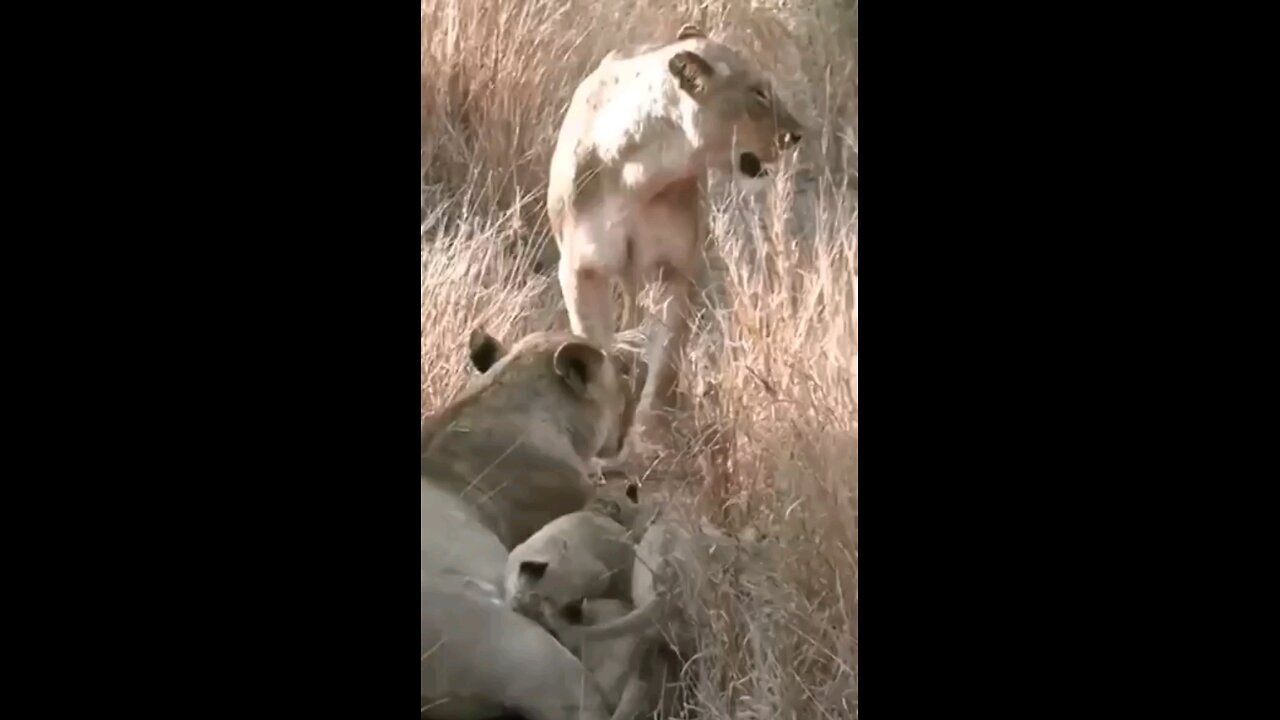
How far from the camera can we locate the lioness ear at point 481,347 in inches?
86.3

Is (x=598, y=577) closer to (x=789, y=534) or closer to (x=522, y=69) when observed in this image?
(x=789, y=534)

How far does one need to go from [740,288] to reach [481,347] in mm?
442

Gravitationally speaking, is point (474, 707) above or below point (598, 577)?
below

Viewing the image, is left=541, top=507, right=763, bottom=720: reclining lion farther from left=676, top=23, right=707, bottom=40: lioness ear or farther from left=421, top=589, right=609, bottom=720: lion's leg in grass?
left=676, top=23, right=707, bottom=40: lioness ear

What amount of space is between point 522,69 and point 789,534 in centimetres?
90

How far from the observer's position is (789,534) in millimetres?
2154

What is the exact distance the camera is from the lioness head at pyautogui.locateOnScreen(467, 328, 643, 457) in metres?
2.19

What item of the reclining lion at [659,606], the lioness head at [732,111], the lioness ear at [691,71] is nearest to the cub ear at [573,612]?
the reclining lion at [659,606]

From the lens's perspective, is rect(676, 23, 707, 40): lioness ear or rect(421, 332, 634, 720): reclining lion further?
rect(676, 23, 707, 40): lioness ear

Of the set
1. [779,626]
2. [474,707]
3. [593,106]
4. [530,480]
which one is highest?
[593,106]

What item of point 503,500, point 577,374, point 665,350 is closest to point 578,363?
point 577,374

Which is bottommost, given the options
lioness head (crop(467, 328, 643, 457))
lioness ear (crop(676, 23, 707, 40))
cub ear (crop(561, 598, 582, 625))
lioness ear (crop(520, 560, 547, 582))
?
cub ear (crop(561, 598, 582, 625))

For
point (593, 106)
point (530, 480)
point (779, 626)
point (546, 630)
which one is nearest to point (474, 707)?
point (546, 630)

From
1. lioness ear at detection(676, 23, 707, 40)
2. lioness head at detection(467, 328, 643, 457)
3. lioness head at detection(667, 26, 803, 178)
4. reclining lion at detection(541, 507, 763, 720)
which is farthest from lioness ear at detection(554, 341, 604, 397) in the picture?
lioness ear at detection(676, 23, 707, 40)
